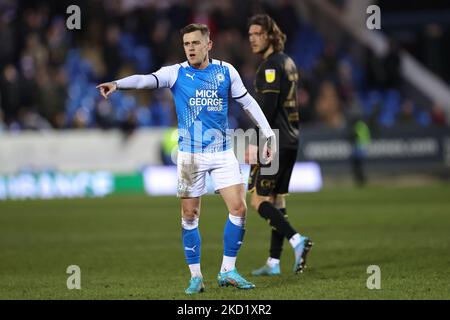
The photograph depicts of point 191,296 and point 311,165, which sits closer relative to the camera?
point 191,296

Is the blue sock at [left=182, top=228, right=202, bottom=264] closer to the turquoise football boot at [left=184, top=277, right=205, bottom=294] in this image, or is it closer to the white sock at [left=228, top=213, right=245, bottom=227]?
the turquoise football boot at [left=184, top=277, right=205, bottom=294]

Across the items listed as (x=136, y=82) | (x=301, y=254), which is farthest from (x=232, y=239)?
(x=136, y=82)

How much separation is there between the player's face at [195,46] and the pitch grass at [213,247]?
6.70 ft

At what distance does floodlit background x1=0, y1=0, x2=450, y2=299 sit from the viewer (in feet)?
42.5

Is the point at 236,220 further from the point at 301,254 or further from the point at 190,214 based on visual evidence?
the point at 301,254

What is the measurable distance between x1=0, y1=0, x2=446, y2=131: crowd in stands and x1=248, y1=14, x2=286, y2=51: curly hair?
12.5 metres

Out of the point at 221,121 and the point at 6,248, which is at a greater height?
the point at 221,121

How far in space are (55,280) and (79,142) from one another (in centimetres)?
1281

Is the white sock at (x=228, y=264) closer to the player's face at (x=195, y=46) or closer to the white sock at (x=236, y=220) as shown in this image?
the white sock at (x=236, y=220)

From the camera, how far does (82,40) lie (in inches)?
953

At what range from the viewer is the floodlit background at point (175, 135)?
13.0 metres

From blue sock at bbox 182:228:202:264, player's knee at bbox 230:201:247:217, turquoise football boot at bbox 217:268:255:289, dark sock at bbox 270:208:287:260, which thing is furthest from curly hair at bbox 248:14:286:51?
turquoise football boot at bbox 217:268:255:289
